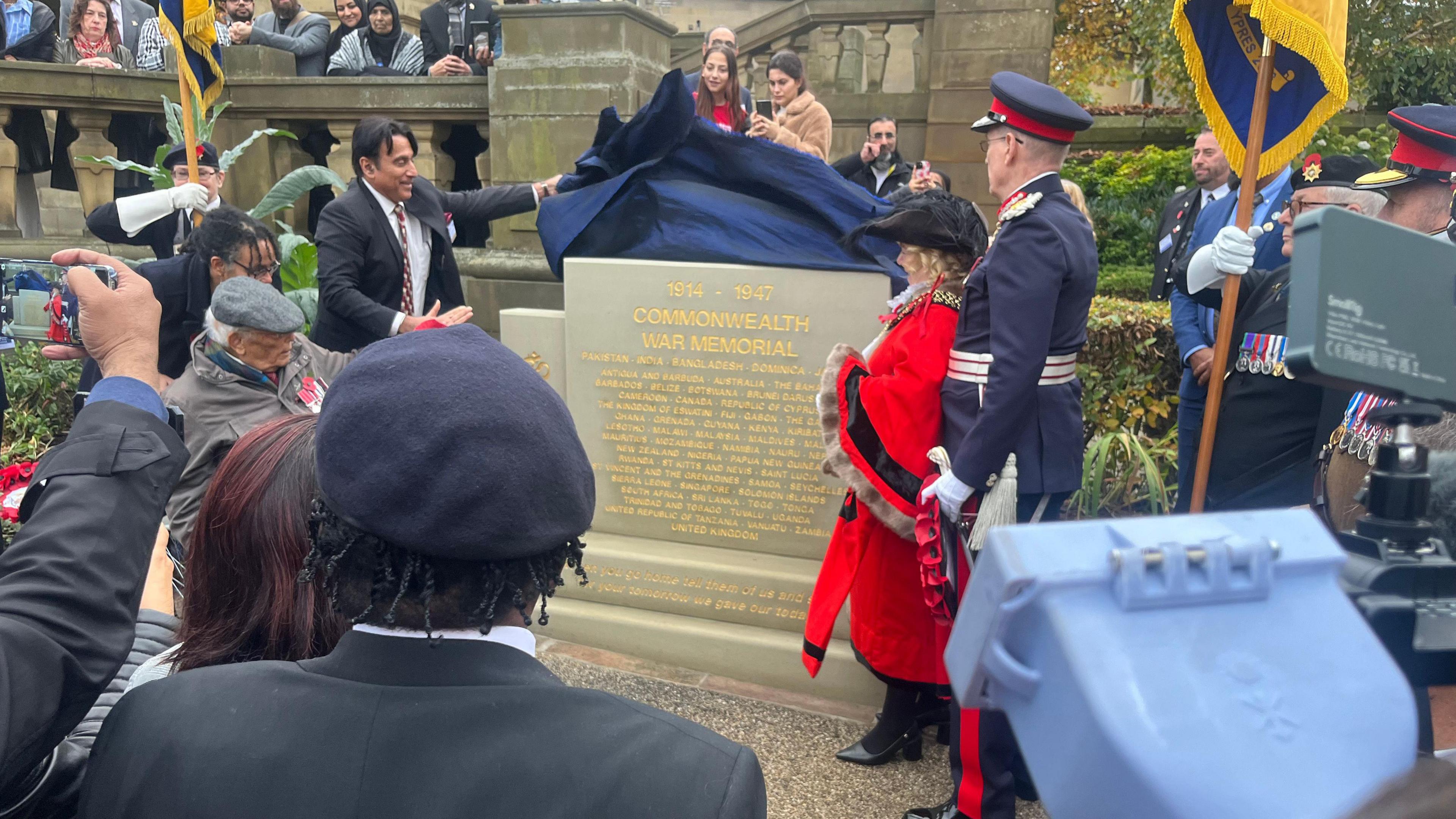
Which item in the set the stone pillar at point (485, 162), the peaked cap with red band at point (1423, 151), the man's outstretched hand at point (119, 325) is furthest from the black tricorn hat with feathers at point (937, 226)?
the stone pillar at point (485, 162)

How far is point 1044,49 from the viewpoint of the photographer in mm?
8070

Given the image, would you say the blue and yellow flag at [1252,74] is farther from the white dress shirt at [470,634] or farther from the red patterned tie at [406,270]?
the red patterned tie at [406,270]

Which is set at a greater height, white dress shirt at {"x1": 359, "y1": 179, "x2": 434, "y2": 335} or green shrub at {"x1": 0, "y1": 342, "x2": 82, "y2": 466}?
white dress shirt at {"x1": 359, "y1": 179, "x2": 434, "y2": 335}

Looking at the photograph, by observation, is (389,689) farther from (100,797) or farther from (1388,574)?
(1388,574)

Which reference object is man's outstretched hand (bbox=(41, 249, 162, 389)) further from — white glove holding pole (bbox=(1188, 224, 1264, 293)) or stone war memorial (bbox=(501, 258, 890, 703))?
white glove holding pole (bbox=(1188, 224, 1264, 293))

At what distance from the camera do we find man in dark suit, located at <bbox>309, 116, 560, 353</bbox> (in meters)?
4.30

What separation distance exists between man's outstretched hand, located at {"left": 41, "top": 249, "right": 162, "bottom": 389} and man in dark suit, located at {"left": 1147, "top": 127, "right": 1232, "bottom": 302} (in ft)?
14.5

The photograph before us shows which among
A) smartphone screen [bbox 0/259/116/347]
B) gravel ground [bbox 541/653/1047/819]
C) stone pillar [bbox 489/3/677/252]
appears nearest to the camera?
smartphone screen [bbox 0/259/116/347]

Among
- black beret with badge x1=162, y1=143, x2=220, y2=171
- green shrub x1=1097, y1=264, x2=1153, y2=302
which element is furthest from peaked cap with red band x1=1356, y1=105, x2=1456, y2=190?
green shrub x1=1097, y1=264, x2=1153, y2=302

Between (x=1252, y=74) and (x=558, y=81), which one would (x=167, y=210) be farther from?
(x=1252, y=74)

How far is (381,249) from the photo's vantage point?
4.40m

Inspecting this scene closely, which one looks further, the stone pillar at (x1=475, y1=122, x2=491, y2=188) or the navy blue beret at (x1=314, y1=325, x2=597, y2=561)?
the stone pillar at (x1=475, y1=122, x2=491, y2=188)

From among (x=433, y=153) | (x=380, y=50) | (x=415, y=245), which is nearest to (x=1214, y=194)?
(x=415, y=245)

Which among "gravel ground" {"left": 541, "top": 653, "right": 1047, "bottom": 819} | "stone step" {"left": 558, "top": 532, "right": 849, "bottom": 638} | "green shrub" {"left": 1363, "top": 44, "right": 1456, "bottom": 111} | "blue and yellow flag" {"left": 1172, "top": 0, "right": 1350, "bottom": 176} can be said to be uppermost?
"green shrub" {"left": 1363, "top": 44, "right": 1456, "bottom": 111}
